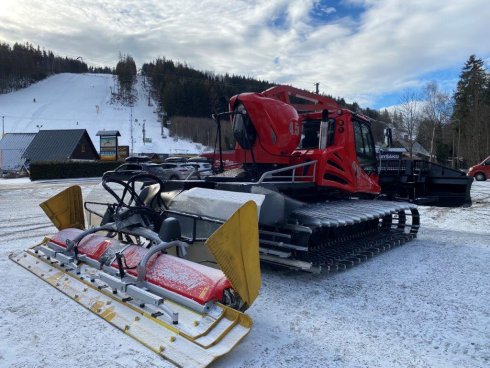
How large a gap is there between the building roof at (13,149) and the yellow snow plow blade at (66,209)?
110ft

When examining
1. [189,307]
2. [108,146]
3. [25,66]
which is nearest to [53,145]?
[108,146]

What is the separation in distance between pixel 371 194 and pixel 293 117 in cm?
265

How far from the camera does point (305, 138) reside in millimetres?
6812

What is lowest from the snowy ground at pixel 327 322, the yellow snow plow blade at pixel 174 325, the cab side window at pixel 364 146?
the snowy ground at pixel 327 322

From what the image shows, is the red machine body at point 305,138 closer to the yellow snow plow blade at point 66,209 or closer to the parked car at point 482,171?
the yellow snow plow blade at point 66,209

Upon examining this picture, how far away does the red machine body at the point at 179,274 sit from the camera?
128 inches

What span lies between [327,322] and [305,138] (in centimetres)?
377

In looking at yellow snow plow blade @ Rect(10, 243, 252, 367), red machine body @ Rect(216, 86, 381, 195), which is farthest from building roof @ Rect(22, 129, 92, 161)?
yellow snow plow blade @ Rect(10, 243, 252, 367)

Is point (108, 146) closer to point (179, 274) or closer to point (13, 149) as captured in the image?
point (13, 149)

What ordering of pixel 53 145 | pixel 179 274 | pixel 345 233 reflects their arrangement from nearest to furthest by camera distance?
pixel 179 274 < pixel 345 233 < pixel 53 145

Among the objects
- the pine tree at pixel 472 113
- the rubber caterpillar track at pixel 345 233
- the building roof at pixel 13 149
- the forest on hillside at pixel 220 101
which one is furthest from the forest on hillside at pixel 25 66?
the rubber caterpillar track at pixel 345 233

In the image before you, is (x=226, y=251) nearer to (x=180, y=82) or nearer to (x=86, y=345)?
(x=86, y=345)

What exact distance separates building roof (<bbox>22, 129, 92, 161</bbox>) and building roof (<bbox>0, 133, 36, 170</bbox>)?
1.33 m

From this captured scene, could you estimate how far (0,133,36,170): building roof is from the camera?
36.3 meters
